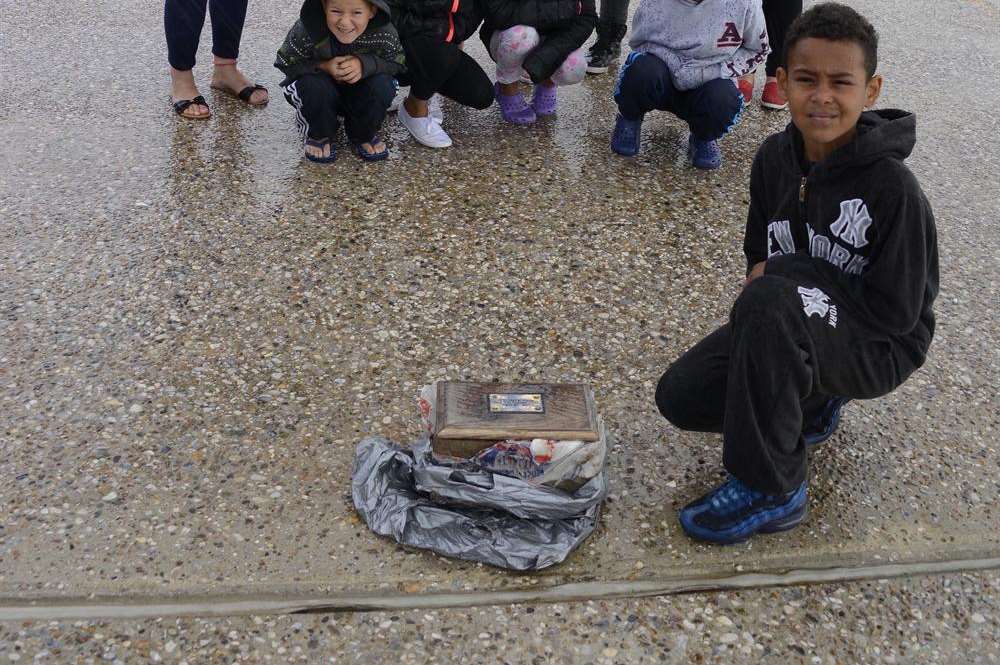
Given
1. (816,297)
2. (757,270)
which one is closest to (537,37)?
(757,270)

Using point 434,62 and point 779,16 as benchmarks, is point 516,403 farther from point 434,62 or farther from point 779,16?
point 779,16

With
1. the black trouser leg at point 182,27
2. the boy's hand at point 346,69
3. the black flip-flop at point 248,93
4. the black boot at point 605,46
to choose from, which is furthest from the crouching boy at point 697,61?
the black trouser leg at point 182,27

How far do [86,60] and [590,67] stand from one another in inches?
104

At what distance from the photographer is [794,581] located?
7.07 ft

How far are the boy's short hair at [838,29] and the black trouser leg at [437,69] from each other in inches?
81.2

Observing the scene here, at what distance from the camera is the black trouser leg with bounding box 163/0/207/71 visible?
407 centimetres

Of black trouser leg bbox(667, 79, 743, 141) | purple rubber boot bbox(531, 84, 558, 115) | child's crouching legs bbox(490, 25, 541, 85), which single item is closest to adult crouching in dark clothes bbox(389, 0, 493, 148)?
child's crouching legs bbox(490, 25, 541, 85)

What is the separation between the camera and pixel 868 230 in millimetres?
2057

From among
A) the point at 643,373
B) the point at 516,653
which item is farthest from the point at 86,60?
the point at 516,653

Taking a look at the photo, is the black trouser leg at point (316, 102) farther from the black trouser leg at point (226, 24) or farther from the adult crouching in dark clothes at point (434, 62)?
the black trouser leg at point (226, 24)

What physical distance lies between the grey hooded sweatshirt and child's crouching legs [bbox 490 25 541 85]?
52 cm

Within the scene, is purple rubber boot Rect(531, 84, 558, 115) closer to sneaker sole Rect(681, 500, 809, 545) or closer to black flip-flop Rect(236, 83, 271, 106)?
black flip-flop Rect(236, 83, 271, 106)

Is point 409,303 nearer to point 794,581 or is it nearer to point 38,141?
point 794,581

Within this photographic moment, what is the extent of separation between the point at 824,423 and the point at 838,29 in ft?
3.37
